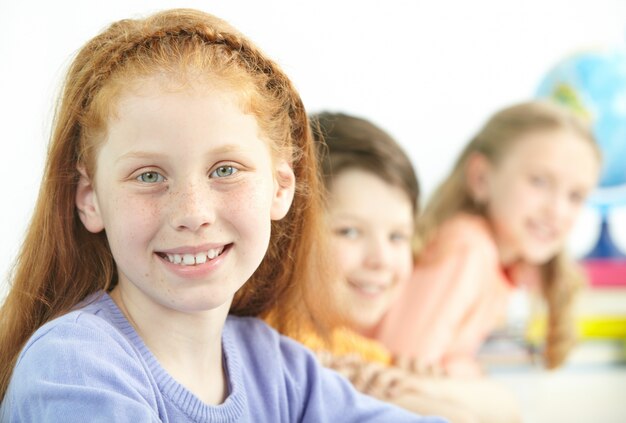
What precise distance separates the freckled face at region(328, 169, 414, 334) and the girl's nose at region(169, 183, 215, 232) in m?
0.75

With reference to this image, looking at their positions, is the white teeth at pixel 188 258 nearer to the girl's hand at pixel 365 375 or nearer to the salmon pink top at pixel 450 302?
the girl's hand at pixel 365 375

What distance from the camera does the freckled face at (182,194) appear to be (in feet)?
3.05

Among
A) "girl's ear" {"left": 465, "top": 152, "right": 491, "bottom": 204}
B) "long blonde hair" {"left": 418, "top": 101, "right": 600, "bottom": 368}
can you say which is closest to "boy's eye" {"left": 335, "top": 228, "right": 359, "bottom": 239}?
"long blonde hair" {"left": 418, "top": 101, "right": 600, "bottom": 368}

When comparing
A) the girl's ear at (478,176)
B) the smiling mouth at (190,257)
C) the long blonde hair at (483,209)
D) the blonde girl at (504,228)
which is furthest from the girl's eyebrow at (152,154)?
the girl's ear at (478,176)

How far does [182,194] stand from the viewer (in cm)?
93

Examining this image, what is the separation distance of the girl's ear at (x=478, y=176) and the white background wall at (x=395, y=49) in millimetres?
303

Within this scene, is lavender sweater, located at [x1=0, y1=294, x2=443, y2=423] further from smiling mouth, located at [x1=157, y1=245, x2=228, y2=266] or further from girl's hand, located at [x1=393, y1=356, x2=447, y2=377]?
girl's hand, located at [x1=393, y1=356, x2=447, y2=377]

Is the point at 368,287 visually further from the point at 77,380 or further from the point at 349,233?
the point at 77,380

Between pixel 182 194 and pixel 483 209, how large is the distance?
1.53 m

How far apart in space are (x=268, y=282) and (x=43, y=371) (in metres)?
0.44

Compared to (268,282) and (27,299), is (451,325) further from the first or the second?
(27,299)

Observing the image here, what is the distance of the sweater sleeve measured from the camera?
84 centimetres

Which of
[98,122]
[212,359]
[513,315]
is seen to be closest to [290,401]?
[212,359]

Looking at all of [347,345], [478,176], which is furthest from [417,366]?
[478,176]
